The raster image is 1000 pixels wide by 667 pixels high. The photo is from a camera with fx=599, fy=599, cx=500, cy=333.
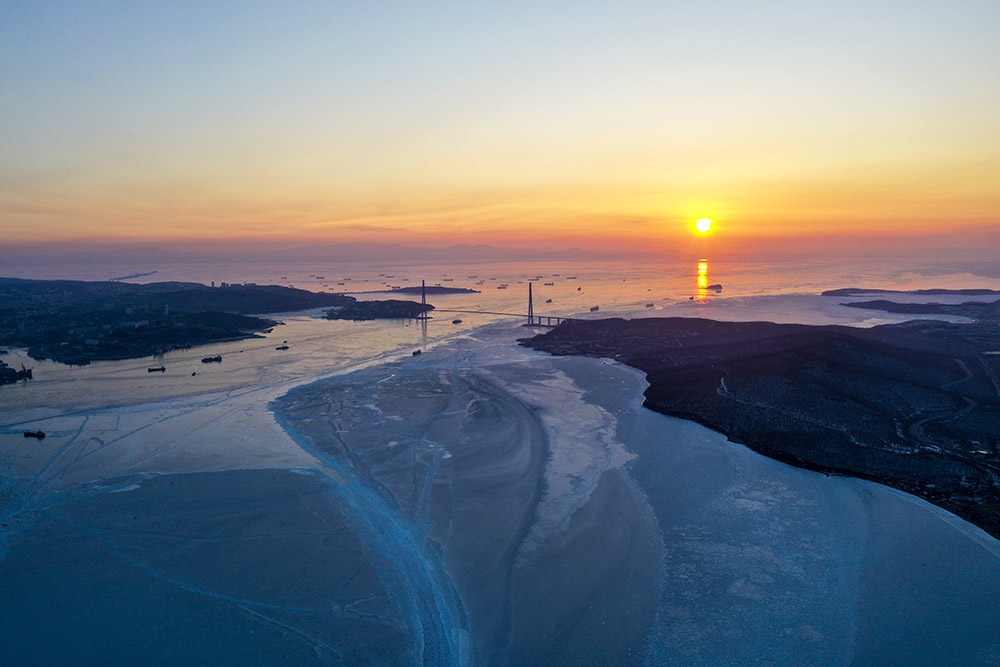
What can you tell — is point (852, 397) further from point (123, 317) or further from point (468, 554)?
point (123, 317)

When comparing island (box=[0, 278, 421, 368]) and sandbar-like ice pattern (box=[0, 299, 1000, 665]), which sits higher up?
island (box=[0, 278, 421, 368])

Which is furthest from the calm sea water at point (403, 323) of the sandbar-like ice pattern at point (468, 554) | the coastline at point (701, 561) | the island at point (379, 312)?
the coastline at point (701, 561)

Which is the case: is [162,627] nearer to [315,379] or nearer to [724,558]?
[724,558]

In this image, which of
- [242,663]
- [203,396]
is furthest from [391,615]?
[203,396]

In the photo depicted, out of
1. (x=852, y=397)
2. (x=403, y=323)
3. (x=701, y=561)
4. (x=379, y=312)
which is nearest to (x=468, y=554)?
(x=701, y=561)

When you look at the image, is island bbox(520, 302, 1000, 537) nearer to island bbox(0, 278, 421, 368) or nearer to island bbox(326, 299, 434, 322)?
island bbox(326, 299, 434, 322)

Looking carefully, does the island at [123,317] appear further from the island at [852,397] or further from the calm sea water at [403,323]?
the island at [852,397]

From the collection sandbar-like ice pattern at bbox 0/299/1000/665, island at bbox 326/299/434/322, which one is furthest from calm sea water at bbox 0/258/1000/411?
sandbar-like ice pattern at bbox 0/299/1000/665
